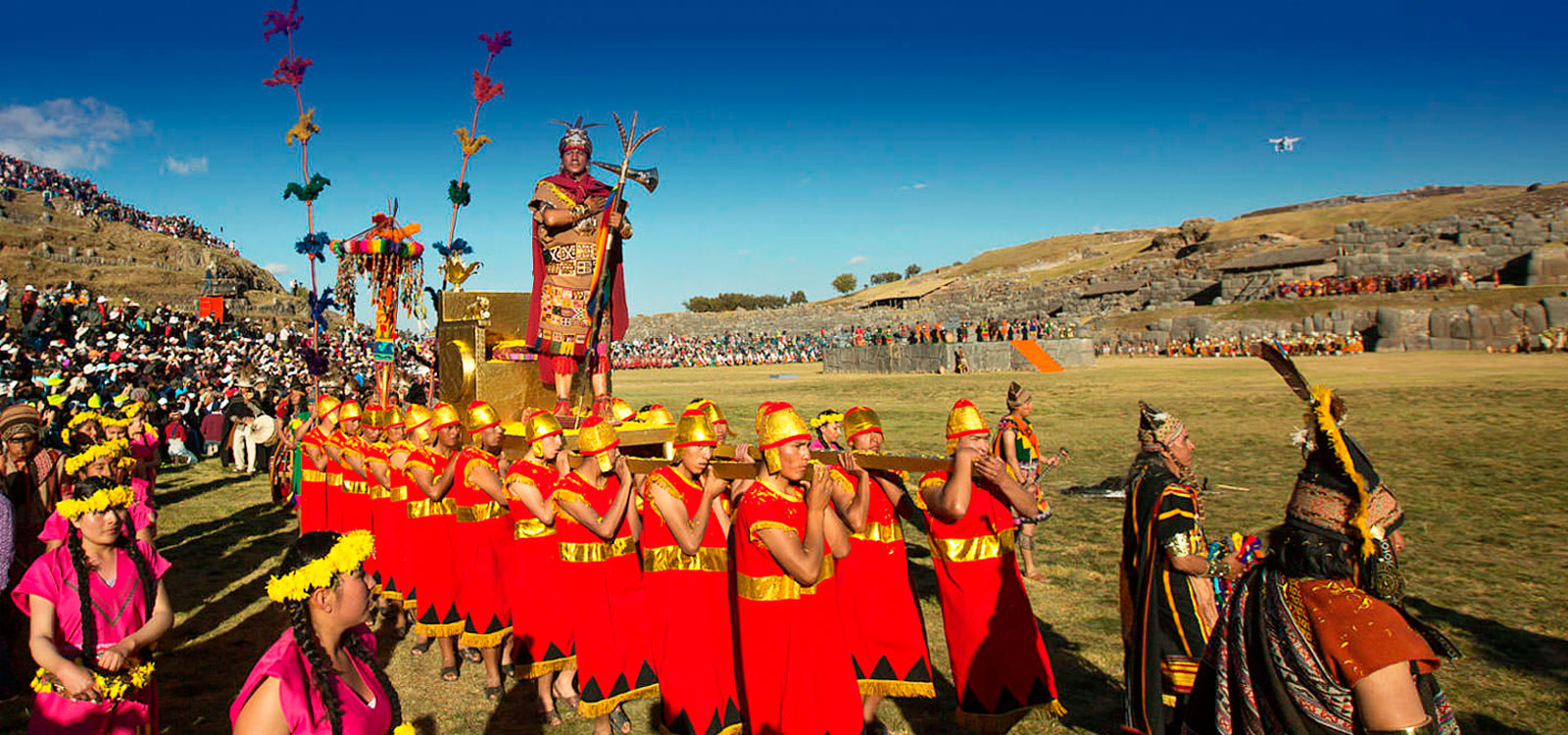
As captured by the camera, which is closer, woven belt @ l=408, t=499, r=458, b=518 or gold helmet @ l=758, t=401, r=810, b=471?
gold helmet @ l=758, t=401, r=810, b=471

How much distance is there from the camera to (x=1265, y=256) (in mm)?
52219

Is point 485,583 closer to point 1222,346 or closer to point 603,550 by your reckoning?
point 603,550

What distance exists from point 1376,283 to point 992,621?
159 ft

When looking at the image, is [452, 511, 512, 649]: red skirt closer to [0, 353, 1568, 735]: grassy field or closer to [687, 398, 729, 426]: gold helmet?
[0, 353, 1568, 735]: grassy field

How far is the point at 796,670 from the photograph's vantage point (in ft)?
12.0

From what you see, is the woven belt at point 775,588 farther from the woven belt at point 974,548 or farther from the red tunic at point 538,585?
the red tunic at point 538,585

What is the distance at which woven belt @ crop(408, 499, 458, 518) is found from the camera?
6195 mm

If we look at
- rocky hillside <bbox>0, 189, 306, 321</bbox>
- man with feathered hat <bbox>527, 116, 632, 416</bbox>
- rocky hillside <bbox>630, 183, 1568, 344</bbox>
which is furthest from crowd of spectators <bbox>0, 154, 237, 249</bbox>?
man with feathered hat <bbox>527, 116, 632, 416</bbox>

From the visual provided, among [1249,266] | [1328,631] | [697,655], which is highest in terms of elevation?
[1249,266]

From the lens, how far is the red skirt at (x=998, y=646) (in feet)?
14.9

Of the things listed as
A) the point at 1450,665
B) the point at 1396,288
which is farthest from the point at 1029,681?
the point at 1396,288

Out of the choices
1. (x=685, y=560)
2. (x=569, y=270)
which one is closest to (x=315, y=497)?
(x=569, y=270)

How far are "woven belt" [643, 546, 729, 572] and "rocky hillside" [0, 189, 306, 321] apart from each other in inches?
1934

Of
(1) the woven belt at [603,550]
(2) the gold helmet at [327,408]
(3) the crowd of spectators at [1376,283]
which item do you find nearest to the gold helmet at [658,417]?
(1) the woven belt at [603,550]
